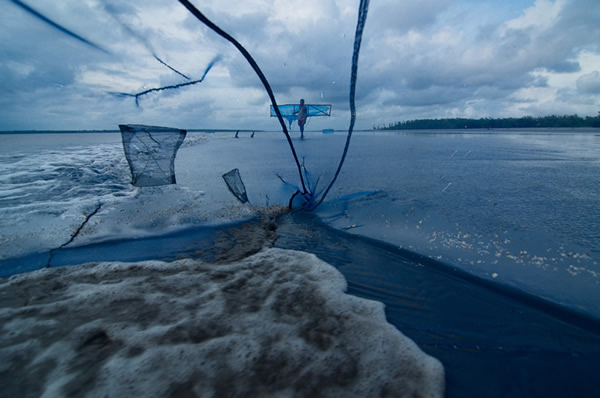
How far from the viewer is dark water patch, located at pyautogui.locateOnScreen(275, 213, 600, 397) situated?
6.92ft

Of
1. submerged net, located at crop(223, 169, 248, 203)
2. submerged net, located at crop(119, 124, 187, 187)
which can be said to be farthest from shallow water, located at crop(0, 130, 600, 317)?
submerged net, located at crop(119, 124, 187, 187)

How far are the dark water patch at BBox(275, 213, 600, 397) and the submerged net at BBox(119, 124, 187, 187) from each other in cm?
547

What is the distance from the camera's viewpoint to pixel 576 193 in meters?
6.12

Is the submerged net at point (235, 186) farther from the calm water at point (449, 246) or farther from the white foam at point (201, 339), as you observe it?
the white foam at point (201, 339)

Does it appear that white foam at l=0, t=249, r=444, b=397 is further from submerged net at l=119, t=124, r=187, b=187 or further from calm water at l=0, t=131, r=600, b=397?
submerged net at l=119, t=124, r=187, b=187

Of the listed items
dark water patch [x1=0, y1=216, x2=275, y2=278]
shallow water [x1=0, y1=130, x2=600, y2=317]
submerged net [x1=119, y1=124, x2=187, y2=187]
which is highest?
submerged net [x1=119, y1=124, x2=187, y2=187]

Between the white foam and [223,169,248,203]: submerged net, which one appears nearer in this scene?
the white foam

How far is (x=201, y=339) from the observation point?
2.53 m

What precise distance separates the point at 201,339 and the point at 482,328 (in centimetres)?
272

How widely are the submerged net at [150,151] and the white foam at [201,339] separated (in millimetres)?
3821

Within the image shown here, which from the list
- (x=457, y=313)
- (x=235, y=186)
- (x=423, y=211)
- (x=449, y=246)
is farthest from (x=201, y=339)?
(x=235, y=186)

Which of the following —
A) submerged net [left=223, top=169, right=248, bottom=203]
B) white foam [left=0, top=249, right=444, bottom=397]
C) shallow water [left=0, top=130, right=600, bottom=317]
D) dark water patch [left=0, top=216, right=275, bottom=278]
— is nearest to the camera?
white foam [left=0, top=249, right=444, bottom=397]

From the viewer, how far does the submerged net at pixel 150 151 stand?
21.6ft

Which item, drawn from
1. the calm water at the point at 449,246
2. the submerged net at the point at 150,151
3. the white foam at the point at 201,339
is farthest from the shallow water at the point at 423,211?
the white foam at the point at 201,339
